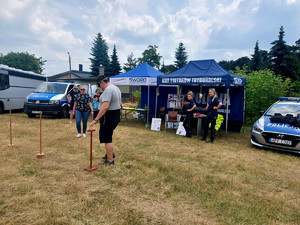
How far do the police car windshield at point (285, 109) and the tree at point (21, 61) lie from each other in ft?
190

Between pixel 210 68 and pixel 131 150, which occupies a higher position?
pixel 210 68

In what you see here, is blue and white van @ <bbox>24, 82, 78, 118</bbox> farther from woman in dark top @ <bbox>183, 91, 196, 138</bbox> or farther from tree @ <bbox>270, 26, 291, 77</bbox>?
tree @ <bbox>270, 26, 291, 77</bbox>

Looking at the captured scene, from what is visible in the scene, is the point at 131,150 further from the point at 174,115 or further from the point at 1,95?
the point at 1,95

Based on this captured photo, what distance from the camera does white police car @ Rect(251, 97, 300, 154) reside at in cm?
568

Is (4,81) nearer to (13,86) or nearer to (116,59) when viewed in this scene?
(13,86)

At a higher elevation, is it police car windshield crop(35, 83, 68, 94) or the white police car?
police car windshield crop(35, 83, 68, 94)

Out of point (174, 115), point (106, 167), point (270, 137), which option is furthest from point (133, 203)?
point (174, 115)

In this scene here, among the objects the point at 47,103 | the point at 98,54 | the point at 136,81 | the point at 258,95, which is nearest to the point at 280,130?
the point at 136,81

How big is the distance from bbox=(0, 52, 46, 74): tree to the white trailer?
1753 inches

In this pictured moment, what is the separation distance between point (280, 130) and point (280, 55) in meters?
26.6

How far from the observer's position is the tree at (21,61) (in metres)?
53.0

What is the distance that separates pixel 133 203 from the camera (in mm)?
3066

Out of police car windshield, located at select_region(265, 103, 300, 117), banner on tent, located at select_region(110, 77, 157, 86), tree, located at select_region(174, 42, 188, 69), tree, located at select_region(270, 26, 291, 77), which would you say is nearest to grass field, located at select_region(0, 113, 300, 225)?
police car windshield, located at select_region(265, 103, 300, 117)

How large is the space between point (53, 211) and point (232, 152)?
4802 millimetres
